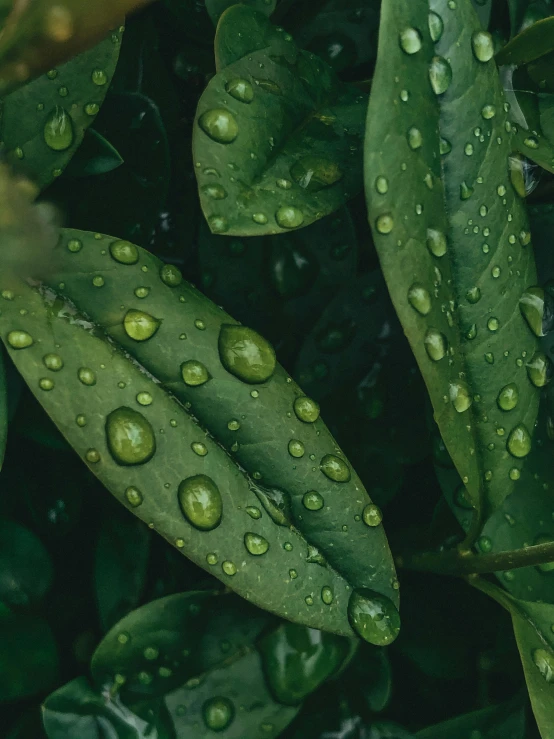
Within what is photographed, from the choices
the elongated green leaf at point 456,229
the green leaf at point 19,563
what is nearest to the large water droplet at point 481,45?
the elongated green leaf at point 456,229

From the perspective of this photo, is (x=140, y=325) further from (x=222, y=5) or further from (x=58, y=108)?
(x=222, y=5)

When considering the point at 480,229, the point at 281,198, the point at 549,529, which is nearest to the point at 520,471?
the point at 549,529

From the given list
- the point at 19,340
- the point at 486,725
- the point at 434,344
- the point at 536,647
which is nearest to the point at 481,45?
the point at 434,344

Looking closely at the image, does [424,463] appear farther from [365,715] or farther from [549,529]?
[365,715]

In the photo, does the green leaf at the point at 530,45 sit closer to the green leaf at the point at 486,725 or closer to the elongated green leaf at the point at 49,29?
the elongated green leaf at the point at 49,29

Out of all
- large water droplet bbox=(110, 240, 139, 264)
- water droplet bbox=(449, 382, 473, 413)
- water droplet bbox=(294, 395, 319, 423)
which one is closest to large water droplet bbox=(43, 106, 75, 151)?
large water droplet bbox=(110, 240, 139, 264)
